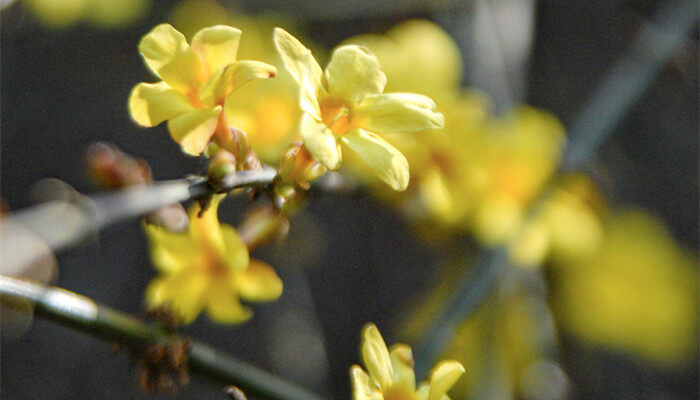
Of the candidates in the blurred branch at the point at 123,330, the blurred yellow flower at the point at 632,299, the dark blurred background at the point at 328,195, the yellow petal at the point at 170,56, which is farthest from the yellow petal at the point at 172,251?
the blurred yellow flower at the point at 632,299

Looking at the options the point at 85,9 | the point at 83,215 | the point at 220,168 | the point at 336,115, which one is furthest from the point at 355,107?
the point at 85,9

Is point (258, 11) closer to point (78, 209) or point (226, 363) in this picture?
point (78, 209)

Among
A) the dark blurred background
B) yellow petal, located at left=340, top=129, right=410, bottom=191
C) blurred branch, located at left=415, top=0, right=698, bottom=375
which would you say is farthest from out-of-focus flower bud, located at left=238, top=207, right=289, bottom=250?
the dark blurred background

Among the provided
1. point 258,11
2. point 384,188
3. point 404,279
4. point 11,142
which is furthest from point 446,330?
point 11,142

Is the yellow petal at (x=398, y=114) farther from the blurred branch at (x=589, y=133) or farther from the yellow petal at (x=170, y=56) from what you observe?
the blurred branch at (x=589, y=133)

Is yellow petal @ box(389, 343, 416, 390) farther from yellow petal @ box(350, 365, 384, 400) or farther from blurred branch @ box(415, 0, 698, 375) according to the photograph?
blurred branch @ box(415, 0, 698, 375)

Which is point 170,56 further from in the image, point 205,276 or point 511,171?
point 511,171

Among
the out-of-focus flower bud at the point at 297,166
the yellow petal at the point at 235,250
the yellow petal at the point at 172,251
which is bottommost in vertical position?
the yellow petal at the point at 172,251
